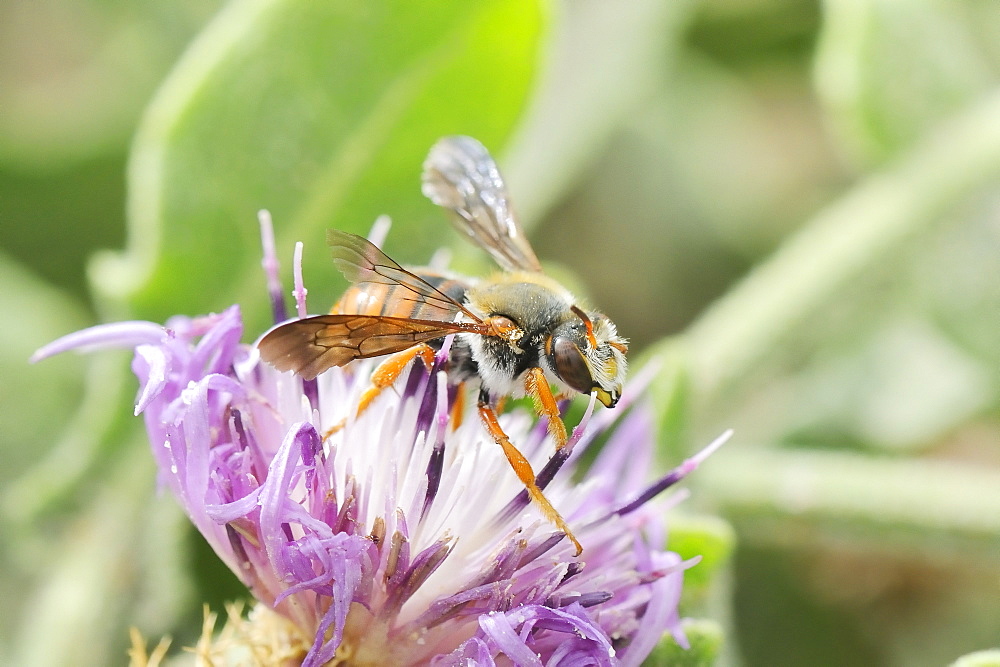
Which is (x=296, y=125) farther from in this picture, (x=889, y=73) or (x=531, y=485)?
(x=889, y=73)

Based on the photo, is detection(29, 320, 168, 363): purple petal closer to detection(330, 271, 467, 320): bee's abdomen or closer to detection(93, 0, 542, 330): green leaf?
detection(330, 271, 467, 320): bee's abdomen

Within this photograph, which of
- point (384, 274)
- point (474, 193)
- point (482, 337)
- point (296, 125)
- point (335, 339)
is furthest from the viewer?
point (296, 125)

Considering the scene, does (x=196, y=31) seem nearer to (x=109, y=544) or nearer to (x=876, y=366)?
(x=109, y=544)

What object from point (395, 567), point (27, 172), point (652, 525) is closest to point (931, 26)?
point (652, 525)

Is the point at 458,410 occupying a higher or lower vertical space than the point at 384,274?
lower

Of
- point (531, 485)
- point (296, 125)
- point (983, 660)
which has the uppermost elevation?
point (296, 125)

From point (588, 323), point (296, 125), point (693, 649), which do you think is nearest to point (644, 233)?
point (296, 125)

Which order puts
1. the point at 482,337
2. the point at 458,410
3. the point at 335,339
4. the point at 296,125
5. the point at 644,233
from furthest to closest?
the point at 644,233 → the point at 296,125 → the point at 458,410 → the point at 482,337 → the point at 335,339

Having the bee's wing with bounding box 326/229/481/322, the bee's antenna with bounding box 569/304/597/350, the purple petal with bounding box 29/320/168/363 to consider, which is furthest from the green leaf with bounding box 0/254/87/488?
the bee's antenna with bounding box 569/304/597/350
